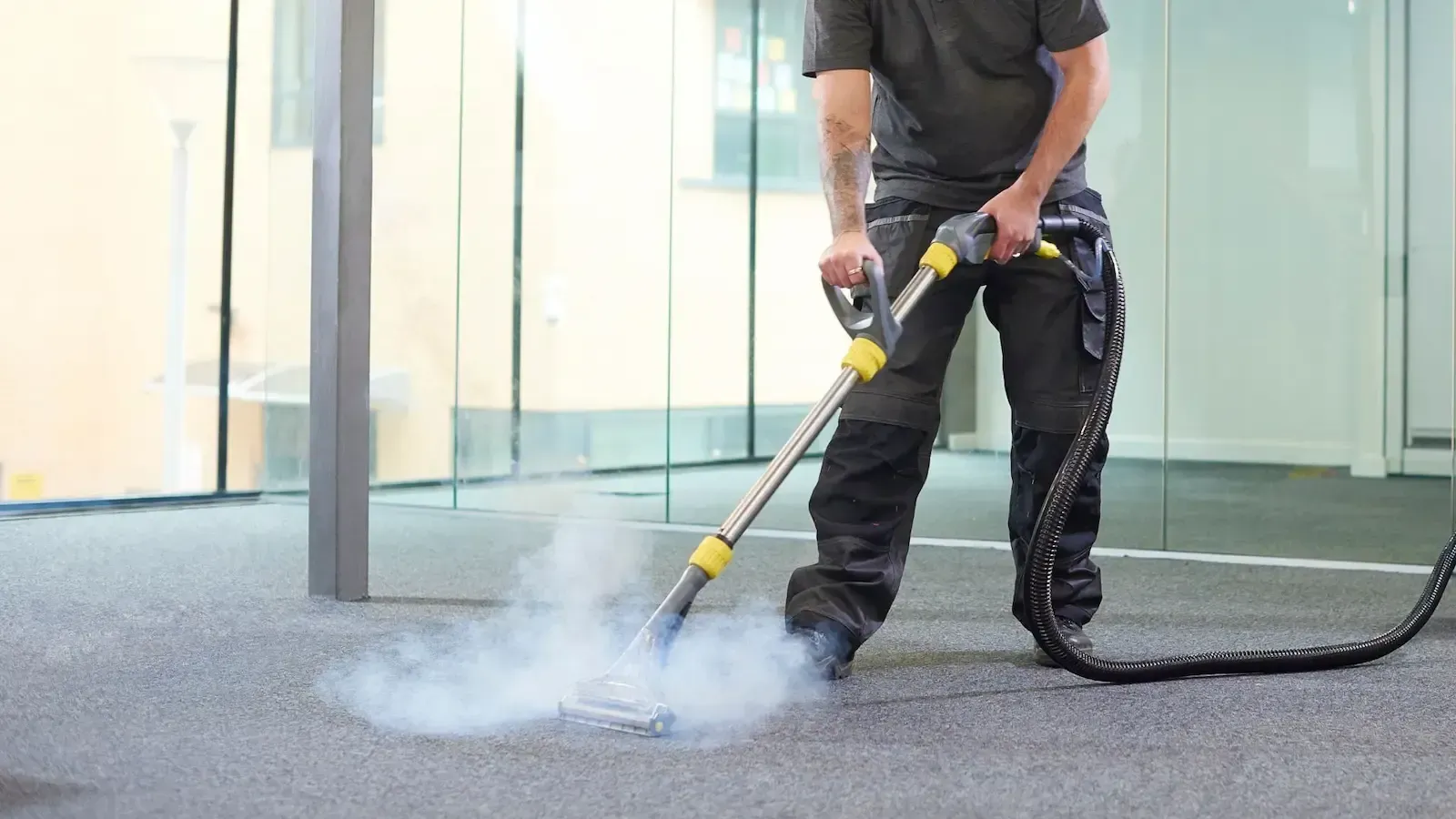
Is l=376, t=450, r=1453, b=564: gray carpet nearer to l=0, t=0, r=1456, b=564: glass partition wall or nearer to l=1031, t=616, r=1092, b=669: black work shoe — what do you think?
l=0, t=0, r=1456, b=564: glass partition wall

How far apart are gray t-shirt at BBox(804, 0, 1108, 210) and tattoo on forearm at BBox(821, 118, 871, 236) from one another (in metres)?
0.10

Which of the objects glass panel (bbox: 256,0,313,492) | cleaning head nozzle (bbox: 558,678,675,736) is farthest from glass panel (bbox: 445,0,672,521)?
cleaning head nozzle (bbox: 558,678,675,736)

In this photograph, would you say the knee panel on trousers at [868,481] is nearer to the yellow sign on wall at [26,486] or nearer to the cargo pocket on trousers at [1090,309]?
the cargo pocket on trousers at [1090,309]

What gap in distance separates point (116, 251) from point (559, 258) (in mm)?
1477

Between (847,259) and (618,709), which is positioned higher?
(847,259)

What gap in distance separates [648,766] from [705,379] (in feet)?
9.04

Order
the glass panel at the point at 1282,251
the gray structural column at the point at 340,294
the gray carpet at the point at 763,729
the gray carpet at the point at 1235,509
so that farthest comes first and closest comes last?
1. the glass panel at the point at 1282,251
2. the gray carpet at the point at 1235,509
3. the gray structural column at the point at 340,294
4. the gray carpet at the point at 763,729

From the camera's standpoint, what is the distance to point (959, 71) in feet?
5.93

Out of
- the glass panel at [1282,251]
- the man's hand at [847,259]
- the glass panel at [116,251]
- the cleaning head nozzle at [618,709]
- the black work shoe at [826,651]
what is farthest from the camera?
the glass panel at [116,251]

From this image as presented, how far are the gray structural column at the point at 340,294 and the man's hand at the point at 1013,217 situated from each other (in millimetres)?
1157

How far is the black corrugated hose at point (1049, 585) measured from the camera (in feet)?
5.68

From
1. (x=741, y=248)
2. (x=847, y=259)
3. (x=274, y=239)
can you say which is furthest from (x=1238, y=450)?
(x=274, y=239)

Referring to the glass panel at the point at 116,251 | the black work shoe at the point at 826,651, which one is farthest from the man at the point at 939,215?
the glass panel at the point at 116,251

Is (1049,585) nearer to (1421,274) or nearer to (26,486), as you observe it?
(1421,274)
